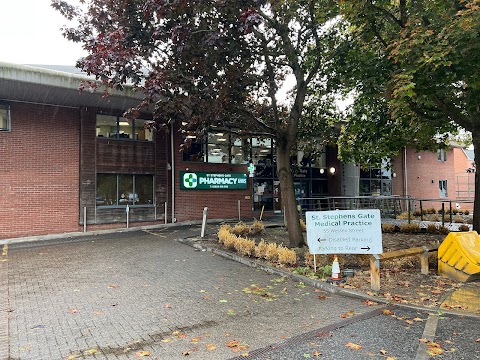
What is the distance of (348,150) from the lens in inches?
650

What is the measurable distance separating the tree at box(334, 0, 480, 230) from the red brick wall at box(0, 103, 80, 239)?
437 inches

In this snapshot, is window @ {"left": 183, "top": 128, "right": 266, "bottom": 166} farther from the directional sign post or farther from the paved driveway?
the directional sign post

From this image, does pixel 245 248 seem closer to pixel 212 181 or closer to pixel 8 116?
pixel 212 181

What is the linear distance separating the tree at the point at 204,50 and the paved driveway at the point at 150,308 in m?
3.86

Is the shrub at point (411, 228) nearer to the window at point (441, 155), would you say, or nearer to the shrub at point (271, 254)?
the shrub at point (271, 254)

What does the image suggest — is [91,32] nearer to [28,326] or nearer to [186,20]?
[186,20]

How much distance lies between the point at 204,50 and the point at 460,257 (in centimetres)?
730

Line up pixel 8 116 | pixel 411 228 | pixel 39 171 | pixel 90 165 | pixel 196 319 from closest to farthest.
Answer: pixel 196 319
pixel 8 116
pixel 411 228
pixel 39 171
pixel 90 165

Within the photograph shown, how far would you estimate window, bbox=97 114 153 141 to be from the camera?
1538 cm

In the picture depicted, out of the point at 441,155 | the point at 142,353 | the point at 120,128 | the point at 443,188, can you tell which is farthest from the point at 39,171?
the point at 443,188

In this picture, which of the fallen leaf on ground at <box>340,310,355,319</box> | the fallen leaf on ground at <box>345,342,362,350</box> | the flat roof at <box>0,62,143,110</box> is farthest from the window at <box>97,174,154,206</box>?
the fallen leaf on ground at <box>345,342,362,350</box>

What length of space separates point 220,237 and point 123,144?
7.45 metres

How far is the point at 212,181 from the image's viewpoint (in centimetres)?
1825

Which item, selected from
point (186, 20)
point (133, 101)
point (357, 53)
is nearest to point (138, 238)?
point (133, 101)
